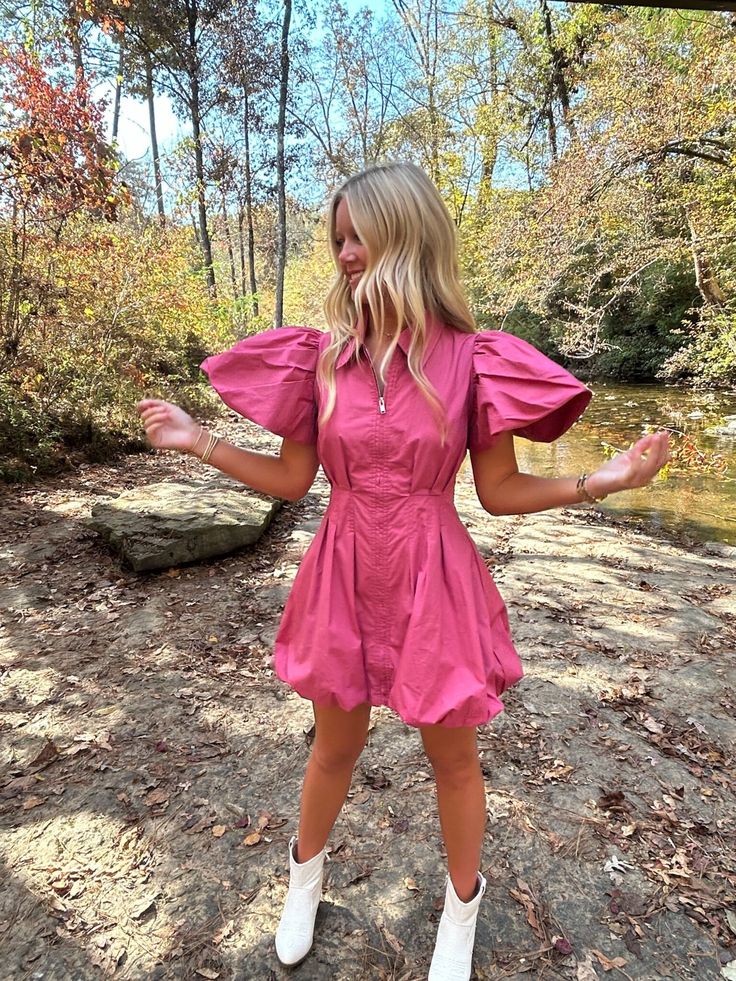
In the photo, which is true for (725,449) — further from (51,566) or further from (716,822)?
(51,566)

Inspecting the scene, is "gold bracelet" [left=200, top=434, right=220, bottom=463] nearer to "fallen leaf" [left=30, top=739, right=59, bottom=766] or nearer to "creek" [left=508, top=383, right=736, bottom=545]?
"fallen leaf" [left=30, top=739, right=59, bottom=766]

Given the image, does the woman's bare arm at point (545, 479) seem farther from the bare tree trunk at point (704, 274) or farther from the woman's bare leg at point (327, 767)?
the bare tree trunk at point (704, 274)

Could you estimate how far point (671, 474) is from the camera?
7.05 metres

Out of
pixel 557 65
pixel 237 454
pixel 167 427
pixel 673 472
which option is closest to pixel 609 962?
pixel 237 454

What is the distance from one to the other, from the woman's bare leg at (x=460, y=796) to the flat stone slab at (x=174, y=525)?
296 centimetres

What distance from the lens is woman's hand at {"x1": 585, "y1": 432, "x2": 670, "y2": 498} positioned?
1208 millimetres

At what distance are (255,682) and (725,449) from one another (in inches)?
286

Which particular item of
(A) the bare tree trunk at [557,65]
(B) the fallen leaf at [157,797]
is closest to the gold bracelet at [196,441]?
(B) the fallen leaf at [157,797]

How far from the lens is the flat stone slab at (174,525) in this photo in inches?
155

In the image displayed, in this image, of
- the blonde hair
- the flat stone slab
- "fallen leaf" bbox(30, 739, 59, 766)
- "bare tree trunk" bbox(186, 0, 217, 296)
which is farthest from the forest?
the blonde hair

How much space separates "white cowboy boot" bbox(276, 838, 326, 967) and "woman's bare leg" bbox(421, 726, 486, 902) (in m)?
0.39

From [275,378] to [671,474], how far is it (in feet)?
22.4

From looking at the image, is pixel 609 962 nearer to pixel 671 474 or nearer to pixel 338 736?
pixel 338 736

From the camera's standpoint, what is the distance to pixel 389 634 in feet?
4.46
